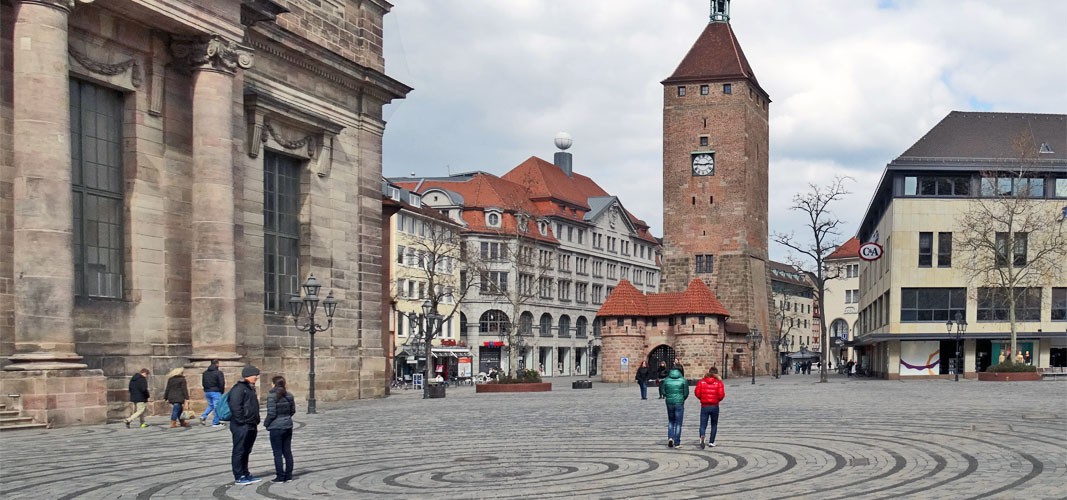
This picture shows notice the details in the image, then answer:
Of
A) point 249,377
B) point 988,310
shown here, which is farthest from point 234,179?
point 988,310

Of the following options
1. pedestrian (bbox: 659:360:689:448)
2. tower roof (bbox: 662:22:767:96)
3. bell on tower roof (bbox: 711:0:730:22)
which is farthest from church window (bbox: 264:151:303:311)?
bell on tower roof (bbox: 711:0:730:22)

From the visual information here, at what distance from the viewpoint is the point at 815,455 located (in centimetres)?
1841

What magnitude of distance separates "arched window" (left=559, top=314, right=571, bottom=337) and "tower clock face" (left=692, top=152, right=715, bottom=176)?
29144mm

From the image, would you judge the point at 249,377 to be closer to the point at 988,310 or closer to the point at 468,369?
the point at 988,310

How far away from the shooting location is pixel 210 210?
31953mm

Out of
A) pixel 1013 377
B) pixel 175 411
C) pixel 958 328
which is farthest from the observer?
pixel 958 328

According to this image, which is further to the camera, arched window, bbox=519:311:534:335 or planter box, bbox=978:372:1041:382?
arched window, bbox=519:311:534:335

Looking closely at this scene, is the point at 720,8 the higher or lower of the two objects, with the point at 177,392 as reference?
higher

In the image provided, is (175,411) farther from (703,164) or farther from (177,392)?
(703,164)

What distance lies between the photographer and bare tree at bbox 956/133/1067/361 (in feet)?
223

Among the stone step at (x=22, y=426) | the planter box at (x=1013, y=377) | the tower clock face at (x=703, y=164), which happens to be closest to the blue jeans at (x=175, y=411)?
the stone step at (x=22, y=426)

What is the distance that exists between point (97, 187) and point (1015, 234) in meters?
54.5

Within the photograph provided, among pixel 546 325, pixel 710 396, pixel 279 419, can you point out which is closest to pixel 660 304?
pixel 546 325

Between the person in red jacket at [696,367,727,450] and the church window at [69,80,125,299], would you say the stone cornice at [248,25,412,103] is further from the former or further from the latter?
the person in red jacket at [696,367,727,450]
